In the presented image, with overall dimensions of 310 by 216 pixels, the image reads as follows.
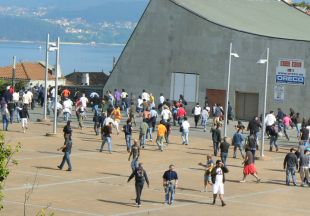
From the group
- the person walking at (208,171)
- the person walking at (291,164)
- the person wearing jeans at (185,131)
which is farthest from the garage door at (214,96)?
the person walking at (208,171)

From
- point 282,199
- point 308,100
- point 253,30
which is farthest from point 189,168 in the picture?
point 253,30

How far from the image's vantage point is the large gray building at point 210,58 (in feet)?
163

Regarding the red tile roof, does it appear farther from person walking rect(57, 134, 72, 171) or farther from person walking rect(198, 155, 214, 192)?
person walking rect(198, 155, 214, 192)

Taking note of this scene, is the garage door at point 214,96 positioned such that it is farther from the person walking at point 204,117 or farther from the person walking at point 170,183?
the person walking at point 170,183

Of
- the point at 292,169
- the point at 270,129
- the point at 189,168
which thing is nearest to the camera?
the point at 292,169

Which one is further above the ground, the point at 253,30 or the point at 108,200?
the point at 253,30

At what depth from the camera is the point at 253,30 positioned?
53.3 m

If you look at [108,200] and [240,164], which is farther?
[240,164]

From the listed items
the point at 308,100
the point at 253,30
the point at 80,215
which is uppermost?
the point at 253,30

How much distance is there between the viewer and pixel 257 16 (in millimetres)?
61250

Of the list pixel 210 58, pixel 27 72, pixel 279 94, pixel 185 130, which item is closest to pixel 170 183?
pixel 185 130

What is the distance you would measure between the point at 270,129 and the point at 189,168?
24.0 feet

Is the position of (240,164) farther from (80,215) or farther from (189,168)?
(80,215)

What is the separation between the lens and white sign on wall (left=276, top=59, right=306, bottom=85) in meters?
49.3
